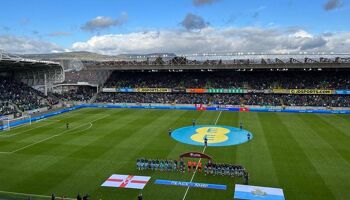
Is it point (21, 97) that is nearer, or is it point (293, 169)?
point (293, 169)

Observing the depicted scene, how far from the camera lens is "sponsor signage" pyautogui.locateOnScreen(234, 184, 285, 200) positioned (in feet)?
68.4

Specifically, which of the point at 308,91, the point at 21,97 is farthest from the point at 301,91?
the point at 21,97

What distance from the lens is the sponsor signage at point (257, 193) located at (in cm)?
2084

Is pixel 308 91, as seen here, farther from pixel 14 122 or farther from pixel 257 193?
pixel 14 122

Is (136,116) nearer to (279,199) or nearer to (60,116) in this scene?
(60,116)

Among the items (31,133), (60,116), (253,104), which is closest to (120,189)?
(31,133)

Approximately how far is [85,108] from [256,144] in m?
41.4

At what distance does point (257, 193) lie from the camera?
21.3 metres

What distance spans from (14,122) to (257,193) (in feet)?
126

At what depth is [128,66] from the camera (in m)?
73.1

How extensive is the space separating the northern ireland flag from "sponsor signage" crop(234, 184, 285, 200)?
672 cm

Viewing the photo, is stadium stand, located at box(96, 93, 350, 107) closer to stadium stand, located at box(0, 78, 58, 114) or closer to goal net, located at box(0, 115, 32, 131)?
stadium stand, located at box(0, 78, 58, 114)

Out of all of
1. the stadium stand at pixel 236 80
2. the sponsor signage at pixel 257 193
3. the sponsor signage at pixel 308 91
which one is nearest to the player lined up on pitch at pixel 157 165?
the sponsor signage at pixel 257 193

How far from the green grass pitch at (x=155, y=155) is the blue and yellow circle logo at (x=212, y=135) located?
138cm
